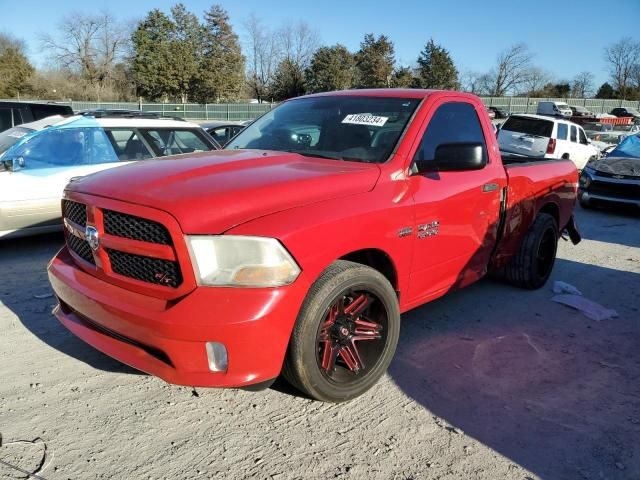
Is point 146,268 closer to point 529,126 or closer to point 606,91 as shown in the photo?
point 529,126

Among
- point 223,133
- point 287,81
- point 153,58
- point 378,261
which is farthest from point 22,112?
point 287,81

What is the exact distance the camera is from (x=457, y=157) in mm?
3373

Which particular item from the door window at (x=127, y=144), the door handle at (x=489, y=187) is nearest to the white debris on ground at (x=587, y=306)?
the door handle at (x=489, y=187)

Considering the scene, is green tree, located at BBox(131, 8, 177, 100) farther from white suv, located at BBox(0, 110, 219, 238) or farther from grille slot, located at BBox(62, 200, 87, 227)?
grille slot, located at BBox(62, 200, 87, 227)

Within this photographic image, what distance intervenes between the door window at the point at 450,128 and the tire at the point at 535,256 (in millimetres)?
1312

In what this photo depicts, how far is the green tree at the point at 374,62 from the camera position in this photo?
60.9m

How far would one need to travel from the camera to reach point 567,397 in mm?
3281

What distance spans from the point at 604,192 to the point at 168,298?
10.0 m

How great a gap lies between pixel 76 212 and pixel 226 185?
101 centimetres

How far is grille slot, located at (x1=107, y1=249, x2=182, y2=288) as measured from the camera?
2604 mm

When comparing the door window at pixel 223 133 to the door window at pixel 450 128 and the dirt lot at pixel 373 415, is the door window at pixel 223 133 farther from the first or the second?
the door window at pixel 450 128

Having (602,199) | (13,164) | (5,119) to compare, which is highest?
(5,119)

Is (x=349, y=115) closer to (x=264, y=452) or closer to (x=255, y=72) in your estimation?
(x=264, y=452)

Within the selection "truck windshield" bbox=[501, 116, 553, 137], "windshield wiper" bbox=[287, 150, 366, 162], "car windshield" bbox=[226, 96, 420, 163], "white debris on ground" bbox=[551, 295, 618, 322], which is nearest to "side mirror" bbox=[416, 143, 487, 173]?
"car windshield" bbox=[226, 96, 420, 163]
